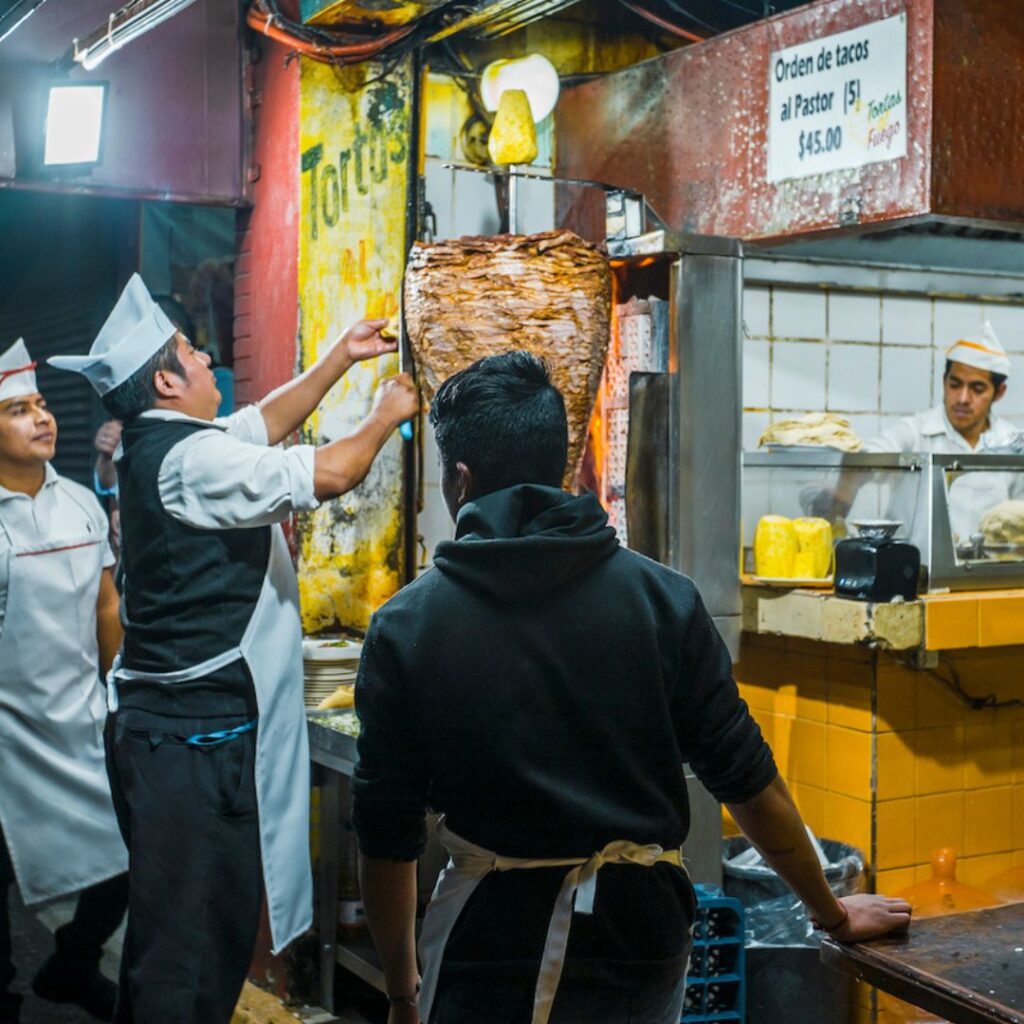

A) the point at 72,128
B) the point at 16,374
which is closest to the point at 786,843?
the point at 16,374

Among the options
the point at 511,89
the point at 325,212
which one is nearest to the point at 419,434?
the point at 325,212

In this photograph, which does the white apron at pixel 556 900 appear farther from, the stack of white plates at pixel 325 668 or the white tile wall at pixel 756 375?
the white tile wall at pixel 756 375

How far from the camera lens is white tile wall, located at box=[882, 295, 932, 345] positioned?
19.7 feet

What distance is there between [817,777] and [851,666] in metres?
0.45

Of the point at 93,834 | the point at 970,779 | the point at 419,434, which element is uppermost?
the point at 419,434

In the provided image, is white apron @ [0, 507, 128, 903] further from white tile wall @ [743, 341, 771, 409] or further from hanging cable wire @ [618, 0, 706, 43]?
hanging cable wire @ [618, 0, 706, 43]

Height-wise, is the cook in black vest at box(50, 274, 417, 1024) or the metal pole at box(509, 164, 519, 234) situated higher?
the metal pole at box(509, 164, 519, 234)

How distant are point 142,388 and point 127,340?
0.16 m

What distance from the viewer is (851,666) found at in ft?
15.3

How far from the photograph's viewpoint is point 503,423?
2.28 meters

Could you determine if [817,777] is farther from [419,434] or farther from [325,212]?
[325,212]

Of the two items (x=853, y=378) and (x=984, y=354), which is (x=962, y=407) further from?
(x=853, y=378)

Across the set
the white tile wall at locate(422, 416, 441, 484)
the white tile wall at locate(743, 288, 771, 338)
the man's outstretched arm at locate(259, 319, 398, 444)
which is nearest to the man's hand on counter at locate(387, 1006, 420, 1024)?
the man's outstretched arm at locate(259, 319, 398, 444)

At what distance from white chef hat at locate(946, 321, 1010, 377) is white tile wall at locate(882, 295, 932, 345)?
0.26 m
